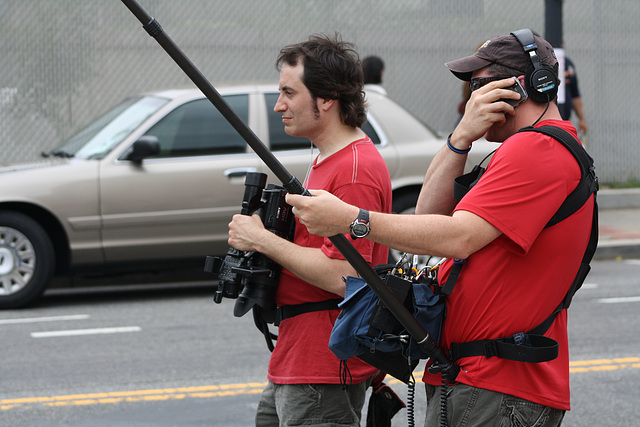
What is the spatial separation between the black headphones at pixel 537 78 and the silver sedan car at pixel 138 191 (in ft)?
19.2

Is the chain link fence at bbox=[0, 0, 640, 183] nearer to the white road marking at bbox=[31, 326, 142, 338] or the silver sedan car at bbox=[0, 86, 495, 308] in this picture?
the silver sedan car at bbox=[0, 86, 495, 308]

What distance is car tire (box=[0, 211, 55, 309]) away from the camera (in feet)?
26.3

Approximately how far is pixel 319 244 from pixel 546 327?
87cm

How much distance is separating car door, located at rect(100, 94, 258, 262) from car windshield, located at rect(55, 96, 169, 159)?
0.21m

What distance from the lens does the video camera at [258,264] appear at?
2.96m

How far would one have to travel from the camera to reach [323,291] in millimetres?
3021

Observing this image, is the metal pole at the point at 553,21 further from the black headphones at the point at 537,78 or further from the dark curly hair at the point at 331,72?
the black headphones at the point at 537,78

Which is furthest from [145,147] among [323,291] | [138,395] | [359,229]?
[359,229]

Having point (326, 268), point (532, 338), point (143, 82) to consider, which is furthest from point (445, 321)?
point (143, 82)

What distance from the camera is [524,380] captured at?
93.4 inches

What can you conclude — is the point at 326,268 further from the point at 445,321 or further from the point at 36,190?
the point at 36,190

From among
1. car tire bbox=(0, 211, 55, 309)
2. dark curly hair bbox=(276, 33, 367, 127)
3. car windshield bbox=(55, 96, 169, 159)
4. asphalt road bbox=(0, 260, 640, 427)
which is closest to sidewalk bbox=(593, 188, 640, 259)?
asphalt road bbox=(0, 260, 640, 427)

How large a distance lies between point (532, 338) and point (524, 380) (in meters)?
0.12

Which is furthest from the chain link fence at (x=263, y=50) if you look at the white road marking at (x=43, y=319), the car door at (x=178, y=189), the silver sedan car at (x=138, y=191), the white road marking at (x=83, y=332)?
the white road marking at (x=83, y=332)
